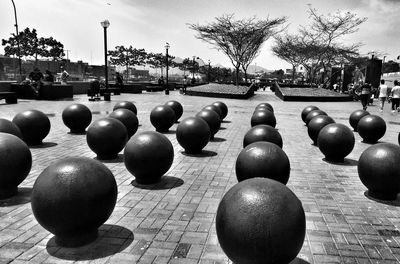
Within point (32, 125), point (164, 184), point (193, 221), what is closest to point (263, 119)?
point (164, 184)

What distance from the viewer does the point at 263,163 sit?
6863 mm

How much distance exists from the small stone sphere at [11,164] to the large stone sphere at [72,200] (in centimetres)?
203

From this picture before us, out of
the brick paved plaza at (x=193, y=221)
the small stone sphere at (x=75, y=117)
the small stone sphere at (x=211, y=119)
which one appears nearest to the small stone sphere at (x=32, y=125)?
the brick paved plaza at (x=193, y=221)

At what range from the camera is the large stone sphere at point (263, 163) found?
270 inches

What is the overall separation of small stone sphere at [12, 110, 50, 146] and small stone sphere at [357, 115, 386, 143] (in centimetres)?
1095

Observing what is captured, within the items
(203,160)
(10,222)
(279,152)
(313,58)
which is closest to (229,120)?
(203,160)

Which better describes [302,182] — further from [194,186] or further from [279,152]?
[194,186]

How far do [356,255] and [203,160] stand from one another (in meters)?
5.77

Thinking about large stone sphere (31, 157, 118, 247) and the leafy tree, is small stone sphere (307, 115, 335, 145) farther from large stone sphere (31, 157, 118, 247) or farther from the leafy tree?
the leafy tree

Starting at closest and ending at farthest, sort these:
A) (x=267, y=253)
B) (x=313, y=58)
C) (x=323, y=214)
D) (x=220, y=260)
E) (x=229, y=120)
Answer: (x=267, y=253), (x=220, y=260), (x=323, y=214), (x=229, y=120), (x=313, y=58)

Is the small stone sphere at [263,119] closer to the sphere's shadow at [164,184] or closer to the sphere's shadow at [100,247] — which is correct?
the sphere's shadow at [164,184]

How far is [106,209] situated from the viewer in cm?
517

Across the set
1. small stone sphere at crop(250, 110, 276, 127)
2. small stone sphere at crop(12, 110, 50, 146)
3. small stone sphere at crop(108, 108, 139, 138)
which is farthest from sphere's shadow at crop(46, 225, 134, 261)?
small stone sphere at crop(250, 110, 276, 127)

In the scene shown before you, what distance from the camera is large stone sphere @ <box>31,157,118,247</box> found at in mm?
4801
